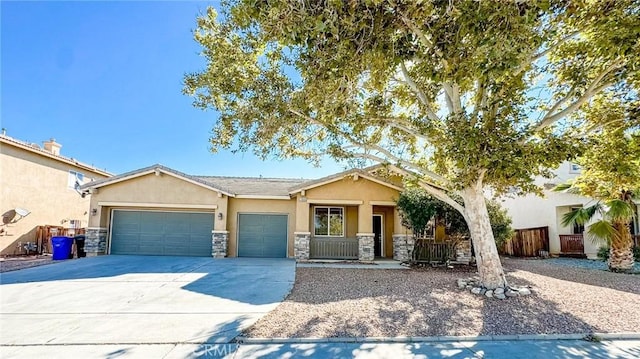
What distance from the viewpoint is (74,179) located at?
66.4ft

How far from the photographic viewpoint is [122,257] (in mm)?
15172

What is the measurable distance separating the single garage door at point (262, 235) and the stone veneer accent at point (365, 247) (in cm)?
386

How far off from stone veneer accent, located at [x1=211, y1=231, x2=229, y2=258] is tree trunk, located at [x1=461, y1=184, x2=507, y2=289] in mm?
11166

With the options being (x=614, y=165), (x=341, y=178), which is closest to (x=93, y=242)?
(x=341, y=178)

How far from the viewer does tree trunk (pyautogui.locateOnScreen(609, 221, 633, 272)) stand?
40.0 feet

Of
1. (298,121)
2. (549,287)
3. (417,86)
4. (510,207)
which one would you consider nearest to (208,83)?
(298,121)

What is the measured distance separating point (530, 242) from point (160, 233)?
20.2 meters

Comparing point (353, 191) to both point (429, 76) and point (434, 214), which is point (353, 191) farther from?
point (429, 76)

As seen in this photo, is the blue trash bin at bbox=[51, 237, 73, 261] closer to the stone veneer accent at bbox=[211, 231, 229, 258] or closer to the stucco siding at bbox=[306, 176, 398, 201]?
the stone veneer accent at bbox=[211, 231, 229, 258]

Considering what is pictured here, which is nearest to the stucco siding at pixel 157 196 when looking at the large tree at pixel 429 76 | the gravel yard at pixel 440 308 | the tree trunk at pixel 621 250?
the large tree at pixel 429 76

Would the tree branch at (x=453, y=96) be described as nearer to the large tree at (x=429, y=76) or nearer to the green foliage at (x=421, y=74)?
the green foliage at (x=421, y=74)

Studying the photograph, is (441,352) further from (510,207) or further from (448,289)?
(510,207)

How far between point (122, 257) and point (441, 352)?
14780 millimetres

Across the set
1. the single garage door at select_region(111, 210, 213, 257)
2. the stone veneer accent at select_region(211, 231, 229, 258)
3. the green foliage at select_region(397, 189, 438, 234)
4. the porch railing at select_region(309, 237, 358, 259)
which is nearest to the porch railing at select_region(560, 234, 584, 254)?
the green foliage at select_region(397, 189, 438, 234)
